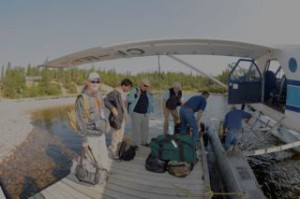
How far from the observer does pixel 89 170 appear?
450 cm

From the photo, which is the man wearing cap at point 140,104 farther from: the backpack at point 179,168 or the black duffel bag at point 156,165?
the backpack at point 179,168

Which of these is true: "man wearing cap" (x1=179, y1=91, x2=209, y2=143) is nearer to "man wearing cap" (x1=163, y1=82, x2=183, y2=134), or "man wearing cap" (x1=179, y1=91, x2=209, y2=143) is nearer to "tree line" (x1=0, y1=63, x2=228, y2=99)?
"man wearing cap" (x1=163, y1=82, x2=183, y2=134)

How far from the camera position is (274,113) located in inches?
274

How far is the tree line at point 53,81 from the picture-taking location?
42562 millimetres

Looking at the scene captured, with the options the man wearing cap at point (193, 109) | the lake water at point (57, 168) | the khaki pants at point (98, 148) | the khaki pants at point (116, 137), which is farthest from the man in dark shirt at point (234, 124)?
the khaki pants at point (98, 148)

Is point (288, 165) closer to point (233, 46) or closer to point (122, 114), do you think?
point (233, 46)

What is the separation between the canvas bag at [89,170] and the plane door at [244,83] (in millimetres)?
4402

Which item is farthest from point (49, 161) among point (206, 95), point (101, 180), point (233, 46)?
point (233, 46)

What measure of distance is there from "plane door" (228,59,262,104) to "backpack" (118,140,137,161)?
3.22 m

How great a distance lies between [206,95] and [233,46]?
167 centimetres

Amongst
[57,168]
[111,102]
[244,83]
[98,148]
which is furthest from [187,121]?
[57,168]

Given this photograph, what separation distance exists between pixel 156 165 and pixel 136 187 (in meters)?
0.73

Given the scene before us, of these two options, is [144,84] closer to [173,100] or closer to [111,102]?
[173,100]

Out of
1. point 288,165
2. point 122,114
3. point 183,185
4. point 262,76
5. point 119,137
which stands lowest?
point 288,165
